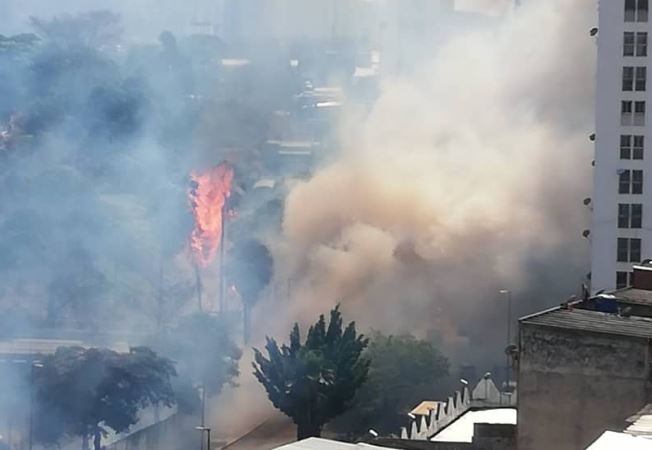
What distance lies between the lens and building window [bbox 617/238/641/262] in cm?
3325

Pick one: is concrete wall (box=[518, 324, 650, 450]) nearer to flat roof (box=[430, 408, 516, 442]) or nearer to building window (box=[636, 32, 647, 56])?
flat roof (box=[430, 408, 516, 442])

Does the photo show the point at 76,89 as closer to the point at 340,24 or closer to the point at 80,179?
the point at 80,179

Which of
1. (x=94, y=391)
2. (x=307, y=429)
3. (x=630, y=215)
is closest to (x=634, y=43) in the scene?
(x=630, y=215)

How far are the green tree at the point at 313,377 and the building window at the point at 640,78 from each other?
633cm

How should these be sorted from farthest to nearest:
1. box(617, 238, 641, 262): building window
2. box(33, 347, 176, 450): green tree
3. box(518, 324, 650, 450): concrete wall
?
box(617, 238, 641, 262): building window
box(33, 347, 176, 450): green tree
box(518, 324, 650, 450): concrete wall

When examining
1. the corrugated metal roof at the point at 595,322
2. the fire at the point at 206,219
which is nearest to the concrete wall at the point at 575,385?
the corrugated metal roof at the point at 595,322

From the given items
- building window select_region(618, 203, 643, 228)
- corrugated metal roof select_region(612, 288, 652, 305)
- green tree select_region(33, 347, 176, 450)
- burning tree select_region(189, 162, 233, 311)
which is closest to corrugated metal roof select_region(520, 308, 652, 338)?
corrugated metal roof select_region(612, 288, 652, 305)

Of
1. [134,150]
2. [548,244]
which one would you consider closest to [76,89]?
[134,150]

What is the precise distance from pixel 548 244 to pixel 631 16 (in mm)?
6489

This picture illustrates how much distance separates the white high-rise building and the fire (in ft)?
29.5

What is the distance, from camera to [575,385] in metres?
18.6

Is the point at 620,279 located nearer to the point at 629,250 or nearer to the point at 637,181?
the point at 629,250

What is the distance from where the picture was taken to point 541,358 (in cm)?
1884

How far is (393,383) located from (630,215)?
465 cm
